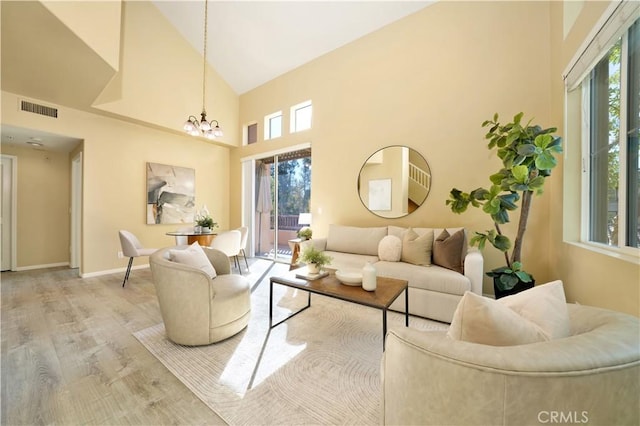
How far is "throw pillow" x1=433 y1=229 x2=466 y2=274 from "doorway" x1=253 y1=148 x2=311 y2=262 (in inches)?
111

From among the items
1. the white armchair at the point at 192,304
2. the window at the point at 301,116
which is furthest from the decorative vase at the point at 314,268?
the window at the point at 301,116

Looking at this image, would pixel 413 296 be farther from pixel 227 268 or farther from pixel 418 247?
pixel 227 268

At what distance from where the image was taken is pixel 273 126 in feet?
17.7

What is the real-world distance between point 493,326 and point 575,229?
247cm

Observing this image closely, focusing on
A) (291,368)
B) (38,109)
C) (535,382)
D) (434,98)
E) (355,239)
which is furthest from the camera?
(355,239)

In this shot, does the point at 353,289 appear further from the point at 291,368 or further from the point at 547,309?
the point at 547,309

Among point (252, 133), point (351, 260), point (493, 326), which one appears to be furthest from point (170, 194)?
point (493, 326)

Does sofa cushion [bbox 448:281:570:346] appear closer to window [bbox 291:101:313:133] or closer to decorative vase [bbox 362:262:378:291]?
decorative vase [bbox 362:262:378:291]

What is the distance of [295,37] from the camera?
4195 millimetres

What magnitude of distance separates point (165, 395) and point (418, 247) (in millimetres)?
2673

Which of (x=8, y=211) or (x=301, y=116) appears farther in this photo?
(x=301, y=116)

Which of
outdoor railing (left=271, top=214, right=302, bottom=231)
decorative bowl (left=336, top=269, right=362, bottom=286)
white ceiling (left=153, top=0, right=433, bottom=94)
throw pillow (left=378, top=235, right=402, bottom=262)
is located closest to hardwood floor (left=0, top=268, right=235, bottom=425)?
decorative bowl (left=336, top=269, right=362, bottom=286)

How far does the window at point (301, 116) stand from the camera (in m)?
4.80

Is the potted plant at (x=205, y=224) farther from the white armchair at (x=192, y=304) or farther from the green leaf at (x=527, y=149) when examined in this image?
the green leaf at (x=527, y=149)
